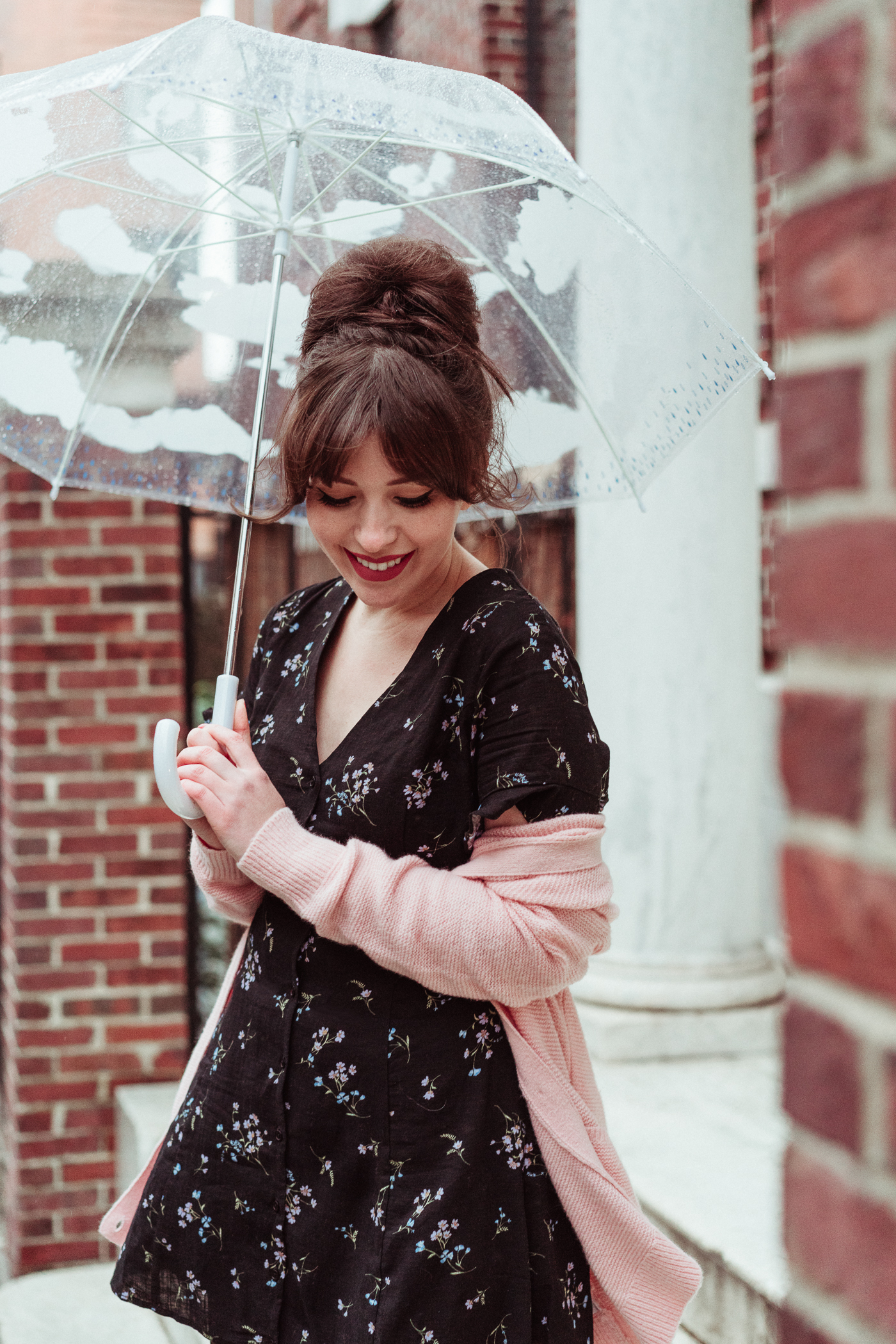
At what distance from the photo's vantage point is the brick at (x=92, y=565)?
4199 millimetres

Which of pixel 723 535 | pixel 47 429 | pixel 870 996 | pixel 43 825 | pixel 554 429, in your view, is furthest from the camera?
pixel 43 825

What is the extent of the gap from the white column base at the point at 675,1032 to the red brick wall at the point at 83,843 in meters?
1.42

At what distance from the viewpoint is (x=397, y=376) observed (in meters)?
1.67

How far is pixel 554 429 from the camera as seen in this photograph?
7.33 feet

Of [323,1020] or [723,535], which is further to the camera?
[723,535]

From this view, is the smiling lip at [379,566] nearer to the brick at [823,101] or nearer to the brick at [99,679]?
the brick at [823,101]

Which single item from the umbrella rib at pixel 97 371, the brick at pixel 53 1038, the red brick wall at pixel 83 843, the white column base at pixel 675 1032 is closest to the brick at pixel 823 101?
the umbrella rib at pixel 97 371

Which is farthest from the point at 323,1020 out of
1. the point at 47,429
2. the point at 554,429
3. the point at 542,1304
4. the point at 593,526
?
the point at 593,526

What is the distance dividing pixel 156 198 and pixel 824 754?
1.92 metres

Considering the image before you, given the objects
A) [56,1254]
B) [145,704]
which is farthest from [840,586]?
[56,1254]

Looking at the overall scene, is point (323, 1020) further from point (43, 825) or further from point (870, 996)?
point (43, 825)

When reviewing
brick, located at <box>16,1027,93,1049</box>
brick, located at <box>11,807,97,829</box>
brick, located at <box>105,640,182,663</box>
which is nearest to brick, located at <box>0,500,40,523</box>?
brick, located at <box>105,640,182,663</box>

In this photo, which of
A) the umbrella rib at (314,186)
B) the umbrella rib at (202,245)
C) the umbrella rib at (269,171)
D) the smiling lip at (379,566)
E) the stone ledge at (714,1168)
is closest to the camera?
the smiling lip at (379,566)

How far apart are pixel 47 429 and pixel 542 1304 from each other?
169 cm
